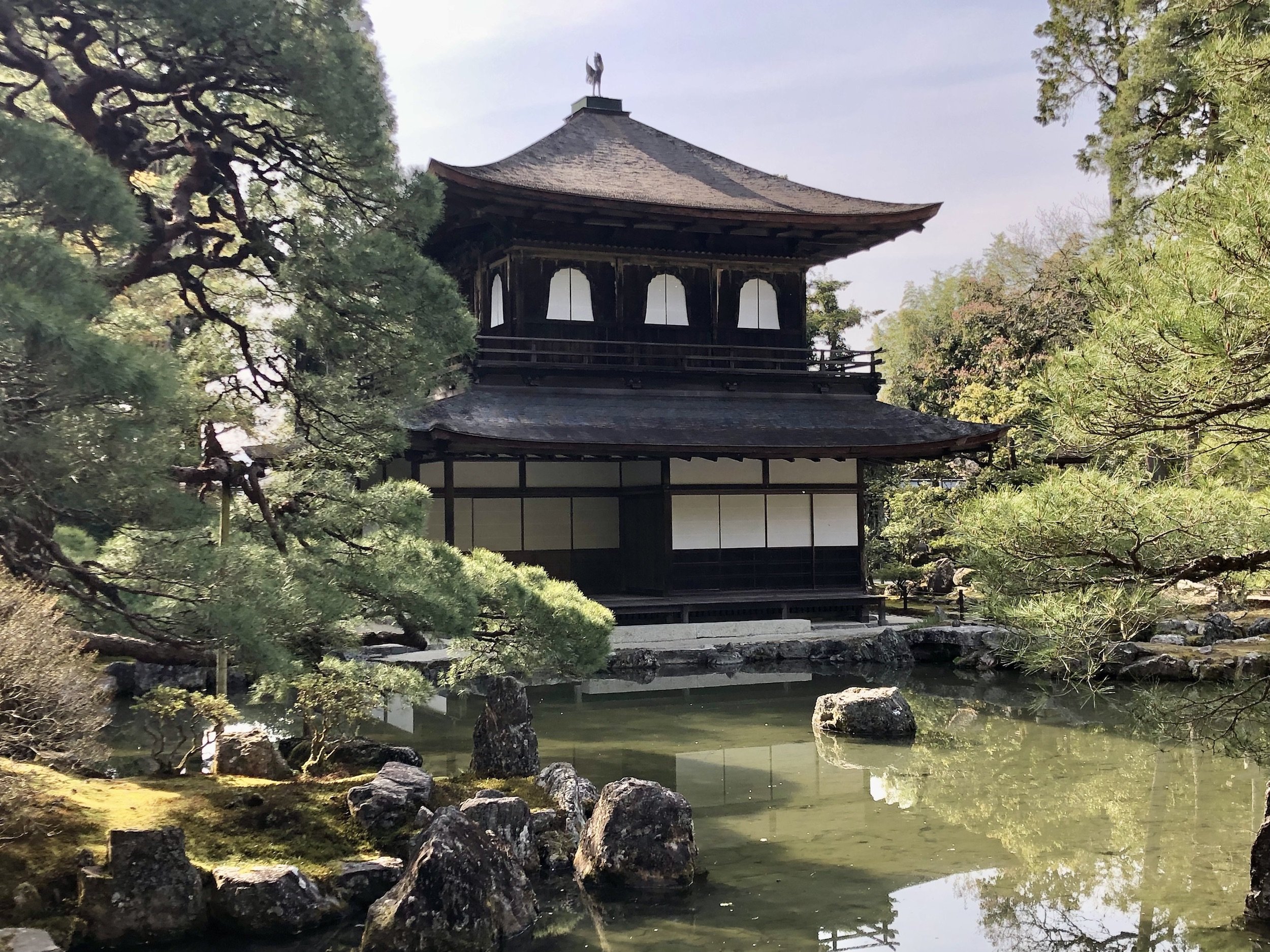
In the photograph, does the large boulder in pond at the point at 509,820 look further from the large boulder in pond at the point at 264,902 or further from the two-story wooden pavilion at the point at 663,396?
the two-story wooden pavilion at the point at 663,396

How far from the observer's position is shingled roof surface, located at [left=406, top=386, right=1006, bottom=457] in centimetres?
1508

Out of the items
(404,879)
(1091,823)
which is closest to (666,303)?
(1091,823)

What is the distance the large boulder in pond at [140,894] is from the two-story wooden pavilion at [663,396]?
947cm

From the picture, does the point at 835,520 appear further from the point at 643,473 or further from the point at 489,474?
the point at 489,474

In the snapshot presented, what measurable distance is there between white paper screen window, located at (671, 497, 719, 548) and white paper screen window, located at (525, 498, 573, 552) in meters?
2.05

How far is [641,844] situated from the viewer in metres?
6.75

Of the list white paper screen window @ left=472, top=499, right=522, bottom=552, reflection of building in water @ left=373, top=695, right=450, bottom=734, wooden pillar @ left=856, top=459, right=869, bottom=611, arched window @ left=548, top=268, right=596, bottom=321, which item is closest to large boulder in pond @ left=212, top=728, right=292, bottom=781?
reflection of building in water @ left=373, top=695, right=450, bottom=734

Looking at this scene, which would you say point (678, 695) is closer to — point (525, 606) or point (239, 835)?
point (525, 606)

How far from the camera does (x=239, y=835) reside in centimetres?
634

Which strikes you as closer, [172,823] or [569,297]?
[172,823]

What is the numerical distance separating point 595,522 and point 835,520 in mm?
3738

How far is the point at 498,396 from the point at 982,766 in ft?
29.5

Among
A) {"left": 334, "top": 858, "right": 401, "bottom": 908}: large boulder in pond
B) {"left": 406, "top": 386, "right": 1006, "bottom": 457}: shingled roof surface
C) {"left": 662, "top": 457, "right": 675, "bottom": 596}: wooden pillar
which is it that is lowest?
{"left": 334, "top": 858, "right": 401, "bottom": 908}: large boulder in pond

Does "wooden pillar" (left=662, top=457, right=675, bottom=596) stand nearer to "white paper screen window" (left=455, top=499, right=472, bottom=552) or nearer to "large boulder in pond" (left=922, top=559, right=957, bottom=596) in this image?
"white paper screen window" (left=455, top=499, right=472, bottom=552)
